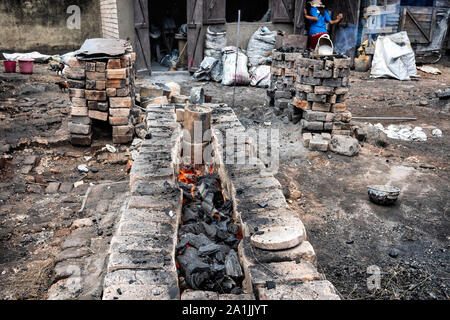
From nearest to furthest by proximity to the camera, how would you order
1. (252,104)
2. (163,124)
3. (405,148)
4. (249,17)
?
1. (163,124)
2. (405,148)
3. (252,104)
4. (249,17)

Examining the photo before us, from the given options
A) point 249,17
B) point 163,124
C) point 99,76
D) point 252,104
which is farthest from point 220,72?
point 163,124

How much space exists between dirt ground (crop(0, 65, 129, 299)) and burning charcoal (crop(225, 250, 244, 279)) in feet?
5.34

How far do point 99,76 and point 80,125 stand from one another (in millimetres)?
896

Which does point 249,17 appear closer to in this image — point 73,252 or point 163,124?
point 163,124

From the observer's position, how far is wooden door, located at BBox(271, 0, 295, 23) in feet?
38.9

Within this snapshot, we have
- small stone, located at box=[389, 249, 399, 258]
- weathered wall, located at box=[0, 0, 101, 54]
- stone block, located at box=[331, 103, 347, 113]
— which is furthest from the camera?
weathered wall, located at box=[0, 0, 101, 54]

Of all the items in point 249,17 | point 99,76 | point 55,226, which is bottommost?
point 55,226

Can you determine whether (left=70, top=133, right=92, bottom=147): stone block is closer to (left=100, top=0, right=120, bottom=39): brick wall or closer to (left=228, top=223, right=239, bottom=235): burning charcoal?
(left=228, top=223, right=239, bottom=235): burning charcoal

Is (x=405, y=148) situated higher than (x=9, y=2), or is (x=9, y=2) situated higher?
(x=9, y=2)

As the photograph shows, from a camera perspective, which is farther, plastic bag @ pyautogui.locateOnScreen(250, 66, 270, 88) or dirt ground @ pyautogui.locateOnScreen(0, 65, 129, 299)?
plastic bag @ pyautogui.locateOnScreen(250, 66, 270, 88)

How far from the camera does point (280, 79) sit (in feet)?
26.6

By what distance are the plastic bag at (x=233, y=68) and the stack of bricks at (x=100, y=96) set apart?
5.10 m

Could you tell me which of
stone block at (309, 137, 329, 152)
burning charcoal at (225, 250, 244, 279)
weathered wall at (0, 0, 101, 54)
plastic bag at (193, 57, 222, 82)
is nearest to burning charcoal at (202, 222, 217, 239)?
burning charcoal at (225, 250, 244, 279)

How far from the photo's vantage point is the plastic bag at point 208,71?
446 inches
